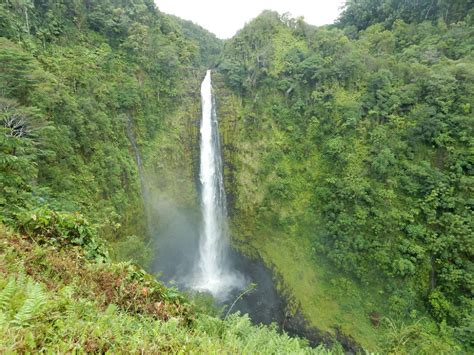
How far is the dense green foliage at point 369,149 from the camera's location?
14.0 meters

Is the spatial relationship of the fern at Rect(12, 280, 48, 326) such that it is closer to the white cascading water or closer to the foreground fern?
the foreground fern

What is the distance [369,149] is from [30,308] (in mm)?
18909

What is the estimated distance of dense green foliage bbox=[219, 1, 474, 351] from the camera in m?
14.0

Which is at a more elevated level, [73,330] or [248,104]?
[248,104]

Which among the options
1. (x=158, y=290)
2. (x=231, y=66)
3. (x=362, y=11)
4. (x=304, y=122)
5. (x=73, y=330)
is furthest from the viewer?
(x=362, y=11)

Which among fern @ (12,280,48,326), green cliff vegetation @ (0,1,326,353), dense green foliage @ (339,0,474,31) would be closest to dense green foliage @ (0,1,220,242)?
green cliff vegetation @ (0,1,326,353)

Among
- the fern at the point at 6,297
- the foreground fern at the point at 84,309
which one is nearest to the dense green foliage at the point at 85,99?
the foreground fern at the point at 84,309

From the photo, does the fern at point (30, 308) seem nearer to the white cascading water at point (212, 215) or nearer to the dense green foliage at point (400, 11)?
the white cascading water at point (212, 215)

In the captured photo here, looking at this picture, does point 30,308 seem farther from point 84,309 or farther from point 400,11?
point 400,11

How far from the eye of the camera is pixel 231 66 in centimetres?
2377

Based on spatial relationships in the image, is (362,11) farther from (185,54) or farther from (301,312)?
(301,312)

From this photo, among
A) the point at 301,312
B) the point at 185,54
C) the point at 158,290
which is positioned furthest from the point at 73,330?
the point at 185,54

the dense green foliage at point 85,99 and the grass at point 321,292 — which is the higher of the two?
the dense green foliage at point 85,99

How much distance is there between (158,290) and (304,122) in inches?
752
